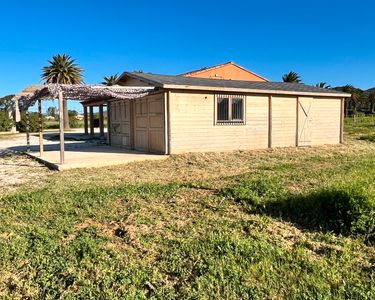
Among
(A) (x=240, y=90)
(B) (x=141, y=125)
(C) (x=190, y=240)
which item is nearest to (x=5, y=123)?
(B) (x=141, y=125)

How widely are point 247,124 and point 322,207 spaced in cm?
814

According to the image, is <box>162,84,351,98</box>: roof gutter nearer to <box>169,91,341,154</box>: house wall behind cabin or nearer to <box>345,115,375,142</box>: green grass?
<box>169,91,341,154</box>: house wall behind cabin

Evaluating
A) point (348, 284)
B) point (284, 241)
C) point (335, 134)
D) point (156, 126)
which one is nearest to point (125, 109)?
point (156, 126)

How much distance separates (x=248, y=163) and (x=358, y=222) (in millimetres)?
5550

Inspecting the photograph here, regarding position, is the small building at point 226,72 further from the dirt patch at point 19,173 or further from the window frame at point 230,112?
the dirt patch at point 19,173

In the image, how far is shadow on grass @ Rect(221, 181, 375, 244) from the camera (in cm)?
415

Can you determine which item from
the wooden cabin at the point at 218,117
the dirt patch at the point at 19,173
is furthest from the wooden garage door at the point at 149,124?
the dirt patch at the point at 19,173

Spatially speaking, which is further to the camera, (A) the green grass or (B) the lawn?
(A) the green grass

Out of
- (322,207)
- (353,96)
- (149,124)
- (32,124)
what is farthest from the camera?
(353,96)

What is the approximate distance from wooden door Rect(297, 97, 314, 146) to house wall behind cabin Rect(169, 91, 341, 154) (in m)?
0.23

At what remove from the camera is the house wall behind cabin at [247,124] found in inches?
441

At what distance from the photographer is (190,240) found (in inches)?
153

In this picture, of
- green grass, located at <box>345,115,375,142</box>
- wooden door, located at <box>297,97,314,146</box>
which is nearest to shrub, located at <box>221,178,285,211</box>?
wooden door, located at <box>297,97,314,146</box>

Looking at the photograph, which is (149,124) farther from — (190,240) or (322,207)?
(190,240)
